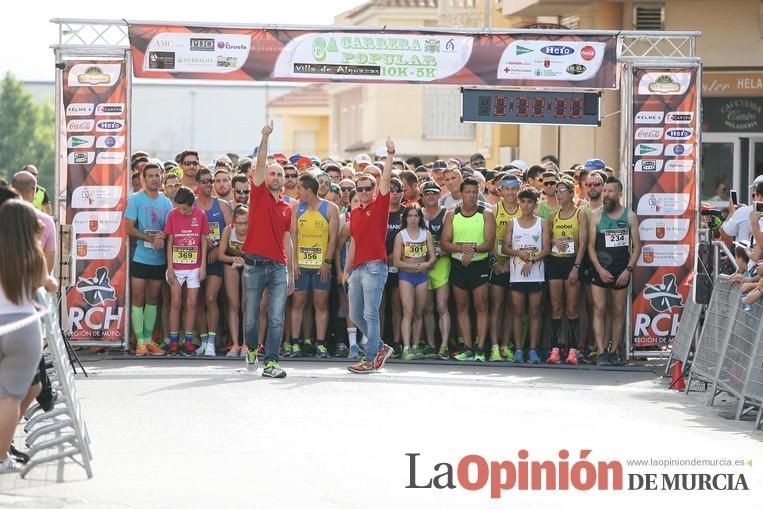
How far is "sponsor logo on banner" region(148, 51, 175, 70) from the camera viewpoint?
17109mm

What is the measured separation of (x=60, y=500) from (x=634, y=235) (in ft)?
33.0

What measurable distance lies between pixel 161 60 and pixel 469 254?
4.13 m

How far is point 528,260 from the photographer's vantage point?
17312 mm

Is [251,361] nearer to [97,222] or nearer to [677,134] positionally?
[97,222]

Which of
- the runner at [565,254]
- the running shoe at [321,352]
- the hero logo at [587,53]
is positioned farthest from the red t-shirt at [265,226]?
the hero logo at [587,53]

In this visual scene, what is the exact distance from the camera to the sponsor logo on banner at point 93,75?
17234mm

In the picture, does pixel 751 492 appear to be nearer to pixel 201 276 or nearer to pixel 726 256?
pixel 726 256

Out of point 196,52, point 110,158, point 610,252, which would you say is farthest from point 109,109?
point 610,252

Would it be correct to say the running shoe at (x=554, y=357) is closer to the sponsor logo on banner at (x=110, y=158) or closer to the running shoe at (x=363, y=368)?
the running shoe at (x=363, y=368)

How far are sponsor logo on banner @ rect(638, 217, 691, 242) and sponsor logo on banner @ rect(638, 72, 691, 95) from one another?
1494 millimetres

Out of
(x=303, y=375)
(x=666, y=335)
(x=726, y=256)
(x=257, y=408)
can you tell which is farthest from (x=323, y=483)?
(x=666, y=335)

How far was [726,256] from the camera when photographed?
16.1m

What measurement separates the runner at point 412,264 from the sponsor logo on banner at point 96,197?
3.27m
